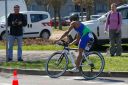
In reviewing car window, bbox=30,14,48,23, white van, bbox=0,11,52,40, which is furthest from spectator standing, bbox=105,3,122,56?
car window, bbox=30,14,48,23

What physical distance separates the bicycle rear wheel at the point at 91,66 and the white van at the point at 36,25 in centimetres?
1689

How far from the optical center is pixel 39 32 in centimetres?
3011

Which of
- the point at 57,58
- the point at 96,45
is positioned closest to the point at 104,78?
the point at 57,58

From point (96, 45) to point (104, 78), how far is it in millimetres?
8647

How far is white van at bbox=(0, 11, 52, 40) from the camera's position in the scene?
29859 millimetres

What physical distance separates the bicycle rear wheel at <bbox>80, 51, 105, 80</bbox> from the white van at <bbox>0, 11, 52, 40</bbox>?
16.9 m

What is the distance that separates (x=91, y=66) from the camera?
1293 cm

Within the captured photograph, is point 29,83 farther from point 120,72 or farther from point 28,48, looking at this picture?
point 28,48

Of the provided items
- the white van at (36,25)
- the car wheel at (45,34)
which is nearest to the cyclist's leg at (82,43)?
the white van at (36,25)

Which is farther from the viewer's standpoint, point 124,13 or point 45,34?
point 45,34

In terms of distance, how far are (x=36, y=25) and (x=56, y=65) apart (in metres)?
A: 16.9

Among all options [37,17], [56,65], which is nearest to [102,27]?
[56,65]

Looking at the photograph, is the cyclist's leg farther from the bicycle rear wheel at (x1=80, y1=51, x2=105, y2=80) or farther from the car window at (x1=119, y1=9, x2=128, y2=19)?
the car window at (x1=119, y1=9, x2=128, y2=19)

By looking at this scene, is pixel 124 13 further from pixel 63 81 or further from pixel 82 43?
pixel 63 81
